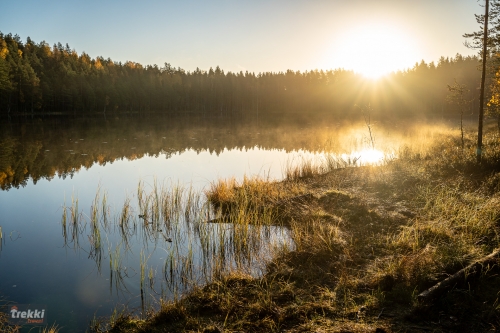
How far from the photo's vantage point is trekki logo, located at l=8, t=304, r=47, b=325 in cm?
629

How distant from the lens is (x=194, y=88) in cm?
10925

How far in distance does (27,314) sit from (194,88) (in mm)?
107015

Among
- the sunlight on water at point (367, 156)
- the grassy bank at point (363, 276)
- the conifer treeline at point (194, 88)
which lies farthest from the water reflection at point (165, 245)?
the conifer treeline at point (194, 88)

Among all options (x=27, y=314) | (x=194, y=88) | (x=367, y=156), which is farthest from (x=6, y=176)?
(x=194, y=88)

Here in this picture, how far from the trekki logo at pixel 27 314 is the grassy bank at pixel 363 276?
1.26 m

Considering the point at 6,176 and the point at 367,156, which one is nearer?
the point at 6,176

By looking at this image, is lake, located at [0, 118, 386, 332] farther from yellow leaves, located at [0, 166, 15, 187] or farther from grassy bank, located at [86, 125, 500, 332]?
grassy bank, located at [86, 125, 500, 332]

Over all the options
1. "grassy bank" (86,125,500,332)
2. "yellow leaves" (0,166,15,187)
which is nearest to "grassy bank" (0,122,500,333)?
"grassy bank" (86,125,500,332)

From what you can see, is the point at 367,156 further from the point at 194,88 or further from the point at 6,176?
the point at 194,88

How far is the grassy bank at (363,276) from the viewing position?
537cm

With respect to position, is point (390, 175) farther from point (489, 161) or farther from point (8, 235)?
point (8, 235)

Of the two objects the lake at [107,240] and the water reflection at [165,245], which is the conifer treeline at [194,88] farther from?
the water reflection at [165,245]

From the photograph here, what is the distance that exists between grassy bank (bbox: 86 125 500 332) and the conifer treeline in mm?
67200

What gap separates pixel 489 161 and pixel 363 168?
227 inches
